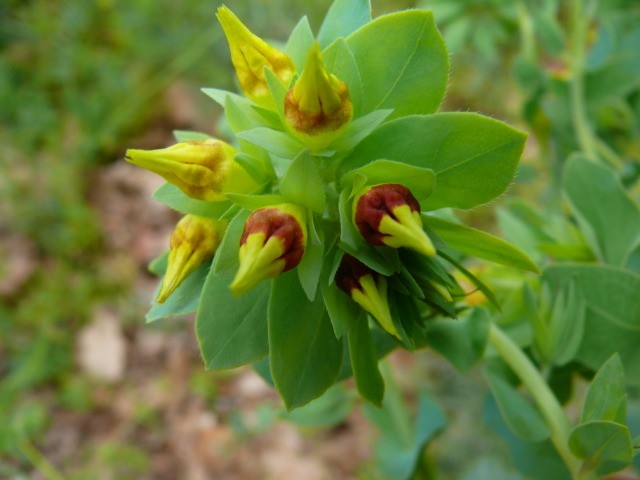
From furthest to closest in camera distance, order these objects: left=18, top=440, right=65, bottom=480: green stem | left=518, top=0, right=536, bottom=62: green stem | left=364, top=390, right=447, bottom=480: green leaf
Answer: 1. left=18, top=440, right=65, bottom=480: green stem
2. left=518, top=0, right=536, bottom=62: green stem
3. left=364, top=390, right=447, bottom=480: green leaf

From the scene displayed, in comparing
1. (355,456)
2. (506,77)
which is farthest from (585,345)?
(506,77)

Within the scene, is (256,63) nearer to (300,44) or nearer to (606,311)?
(300,44)

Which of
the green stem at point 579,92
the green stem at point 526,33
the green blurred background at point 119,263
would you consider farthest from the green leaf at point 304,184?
the green blurred background at point 119,263

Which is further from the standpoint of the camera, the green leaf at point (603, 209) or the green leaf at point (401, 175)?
the green leaf at point (603, 209)

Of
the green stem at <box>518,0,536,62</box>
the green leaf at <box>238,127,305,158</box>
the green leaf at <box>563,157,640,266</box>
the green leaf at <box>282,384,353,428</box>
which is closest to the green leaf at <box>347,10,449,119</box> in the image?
the green leaf at <box>238,127,305,158</box>

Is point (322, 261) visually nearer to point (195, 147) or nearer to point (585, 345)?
point (195, 147)

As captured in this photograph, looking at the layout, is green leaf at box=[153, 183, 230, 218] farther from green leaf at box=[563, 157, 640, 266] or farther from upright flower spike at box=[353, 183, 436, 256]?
green leaf at box=[563, 157, 640, 266]

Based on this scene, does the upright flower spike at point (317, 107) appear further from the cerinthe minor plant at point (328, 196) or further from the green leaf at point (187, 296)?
the green leaf at point (187, 296)

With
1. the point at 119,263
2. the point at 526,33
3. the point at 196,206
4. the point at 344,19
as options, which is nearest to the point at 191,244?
the point at 196,206
